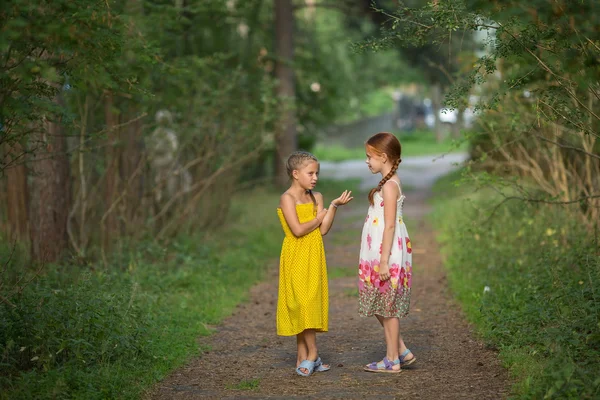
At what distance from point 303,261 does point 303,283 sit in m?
0.15

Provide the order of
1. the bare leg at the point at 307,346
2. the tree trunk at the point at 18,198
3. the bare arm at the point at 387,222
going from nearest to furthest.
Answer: the bare arm at the point at 387,222, the bare leg at the point at 307,346, the tree trunk at the point at 18,198

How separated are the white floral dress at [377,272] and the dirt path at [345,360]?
0.47 m

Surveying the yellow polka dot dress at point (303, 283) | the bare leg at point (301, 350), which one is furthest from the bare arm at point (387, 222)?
the bare leg at point (301, 350)

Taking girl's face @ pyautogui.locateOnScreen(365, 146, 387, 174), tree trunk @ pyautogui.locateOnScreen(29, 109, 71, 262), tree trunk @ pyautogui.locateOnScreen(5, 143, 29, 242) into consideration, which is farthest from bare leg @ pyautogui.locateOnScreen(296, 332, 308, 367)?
tree trunk @ pyautogui.locateOnScreen(5, 143, 29, 242)

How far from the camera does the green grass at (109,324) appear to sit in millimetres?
6133

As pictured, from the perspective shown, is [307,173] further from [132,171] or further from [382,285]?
[132,171]

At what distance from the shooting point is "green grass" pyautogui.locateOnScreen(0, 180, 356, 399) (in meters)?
6.13

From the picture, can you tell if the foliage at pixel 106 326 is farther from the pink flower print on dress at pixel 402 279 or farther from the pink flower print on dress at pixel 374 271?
the pink flower print on dress at pixel 402 279

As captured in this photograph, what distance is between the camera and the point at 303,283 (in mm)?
6703

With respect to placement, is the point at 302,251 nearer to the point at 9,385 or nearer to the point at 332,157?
the point at 9,385

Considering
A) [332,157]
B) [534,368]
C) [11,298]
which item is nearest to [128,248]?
[11,298]

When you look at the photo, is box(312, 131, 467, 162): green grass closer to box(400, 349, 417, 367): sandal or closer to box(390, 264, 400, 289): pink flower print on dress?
box(400, 349, 417, 367): sandal

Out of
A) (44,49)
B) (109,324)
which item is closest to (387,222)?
(109,324)

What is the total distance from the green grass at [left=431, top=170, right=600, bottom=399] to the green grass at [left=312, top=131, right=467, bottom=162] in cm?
2153
